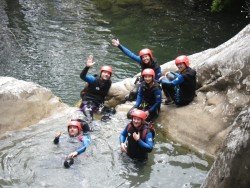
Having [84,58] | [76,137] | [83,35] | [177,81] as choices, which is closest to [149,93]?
[177,81]

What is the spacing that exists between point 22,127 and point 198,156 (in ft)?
15.5

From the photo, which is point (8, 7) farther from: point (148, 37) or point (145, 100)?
point (145, 100)

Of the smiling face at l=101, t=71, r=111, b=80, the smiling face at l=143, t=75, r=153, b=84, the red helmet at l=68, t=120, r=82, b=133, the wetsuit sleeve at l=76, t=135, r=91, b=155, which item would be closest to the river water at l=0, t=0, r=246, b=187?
the wetsuit sleeve at l=76, t=135, r=91, b=155

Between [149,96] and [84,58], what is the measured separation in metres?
9.18

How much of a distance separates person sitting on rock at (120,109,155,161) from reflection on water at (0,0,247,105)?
6.53m

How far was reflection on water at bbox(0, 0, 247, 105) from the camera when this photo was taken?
62.2ft

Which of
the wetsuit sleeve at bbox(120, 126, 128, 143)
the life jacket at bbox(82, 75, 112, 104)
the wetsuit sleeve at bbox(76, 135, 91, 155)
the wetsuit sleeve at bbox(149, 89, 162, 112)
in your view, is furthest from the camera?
the life jacket at bbox(82, 75, 112, 104)

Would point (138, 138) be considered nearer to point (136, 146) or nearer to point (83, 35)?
point (136, 146)

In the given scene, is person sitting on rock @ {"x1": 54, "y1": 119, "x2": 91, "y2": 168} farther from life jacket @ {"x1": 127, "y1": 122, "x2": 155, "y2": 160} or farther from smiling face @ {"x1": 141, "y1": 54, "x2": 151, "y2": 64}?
smiling face @ {"x1": 141, "y1": 54, "x2": 151, "y2": 64}

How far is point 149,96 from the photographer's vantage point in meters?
11.6

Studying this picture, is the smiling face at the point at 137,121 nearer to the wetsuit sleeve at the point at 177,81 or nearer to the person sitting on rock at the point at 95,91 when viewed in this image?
the wetsuit sleeve at the point at 177,81

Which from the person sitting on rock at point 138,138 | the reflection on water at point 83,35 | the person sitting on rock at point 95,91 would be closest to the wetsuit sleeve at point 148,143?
the person sitting on rock at point 138,138

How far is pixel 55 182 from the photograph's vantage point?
9.21 m

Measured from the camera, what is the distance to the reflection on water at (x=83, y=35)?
746 inches
